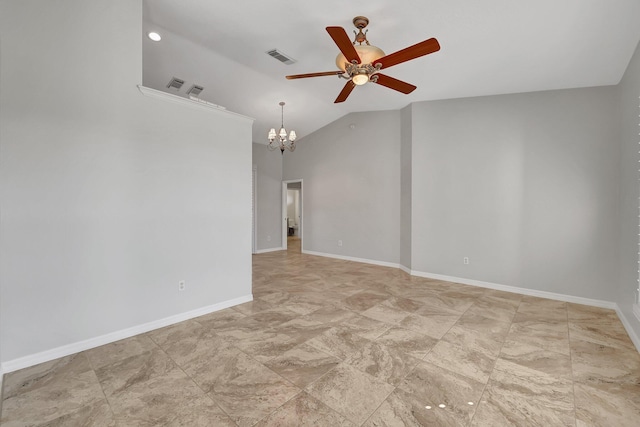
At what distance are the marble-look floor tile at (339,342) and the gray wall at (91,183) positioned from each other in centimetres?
162

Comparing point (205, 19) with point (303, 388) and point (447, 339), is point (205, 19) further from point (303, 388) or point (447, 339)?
point (447, 339)

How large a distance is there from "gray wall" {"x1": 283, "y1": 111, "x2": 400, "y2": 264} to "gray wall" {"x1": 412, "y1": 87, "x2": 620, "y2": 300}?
775mm

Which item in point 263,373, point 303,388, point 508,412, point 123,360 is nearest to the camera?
point 508,412

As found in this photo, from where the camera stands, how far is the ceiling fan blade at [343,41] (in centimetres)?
211

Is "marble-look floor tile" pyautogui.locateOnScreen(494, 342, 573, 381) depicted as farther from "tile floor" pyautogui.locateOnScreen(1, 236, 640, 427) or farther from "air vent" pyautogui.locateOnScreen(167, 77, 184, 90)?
"air vent" pyautogui.locateOnScreen(167, 77, 184, 90)

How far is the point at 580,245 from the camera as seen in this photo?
3.80 m

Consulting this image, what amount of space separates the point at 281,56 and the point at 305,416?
4.21 meters

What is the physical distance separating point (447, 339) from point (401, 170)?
12.2ft

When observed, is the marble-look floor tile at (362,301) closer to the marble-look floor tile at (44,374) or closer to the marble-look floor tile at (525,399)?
the marble-look floor tile at (525,399)

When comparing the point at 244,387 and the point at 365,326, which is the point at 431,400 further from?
the point at 244,387

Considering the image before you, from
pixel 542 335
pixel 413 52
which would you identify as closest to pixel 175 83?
pixel 413 52

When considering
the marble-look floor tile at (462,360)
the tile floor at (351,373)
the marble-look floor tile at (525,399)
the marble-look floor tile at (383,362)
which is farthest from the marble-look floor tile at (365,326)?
the marble-look floor tile at (525,399)

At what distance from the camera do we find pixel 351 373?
2145 millimetres

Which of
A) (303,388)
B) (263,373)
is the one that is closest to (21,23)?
(263,373)
